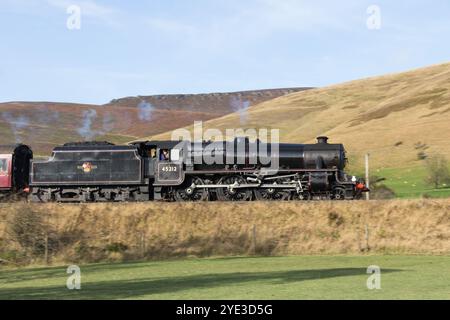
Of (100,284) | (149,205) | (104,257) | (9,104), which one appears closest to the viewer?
(100,284)

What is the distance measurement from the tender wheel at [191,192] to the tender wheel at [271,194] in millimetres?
3081

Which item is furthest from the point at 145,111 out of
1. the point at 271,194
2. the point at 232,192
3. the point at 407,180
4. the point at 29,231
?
the point at 29,231

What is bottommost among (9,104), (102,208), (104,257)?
(104,257)

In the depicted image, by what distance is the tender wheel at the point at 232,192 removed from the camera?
127 ft

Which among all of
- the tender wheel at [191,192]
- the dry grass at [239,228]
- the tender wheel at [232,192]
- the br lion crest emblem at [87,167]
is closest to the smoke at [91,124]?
the br lion crest emblem at [87,167]

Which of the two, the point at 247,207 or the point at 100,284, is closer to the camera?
the point at 100,284

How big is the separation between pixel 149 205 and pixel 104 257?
4.42m

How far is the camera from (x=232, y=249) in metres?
36.4

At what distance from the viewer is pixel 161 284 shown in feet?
73.6

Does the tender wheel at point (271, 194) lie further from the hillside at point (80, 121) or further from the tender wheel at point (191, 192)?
the hillside at point (80, 121)

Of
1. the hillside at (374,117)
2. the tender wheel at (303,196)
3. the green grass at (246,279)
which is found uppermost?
the hillside at (374,117)

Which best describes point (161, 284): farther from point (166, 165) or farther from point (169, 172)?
point (166, 165)
